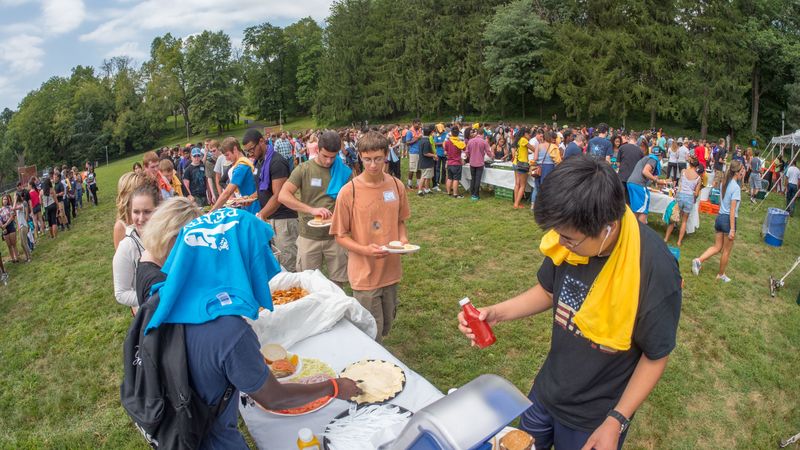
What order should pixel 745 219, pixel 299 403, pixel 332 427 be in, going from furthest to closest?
pixel 745 219
pixel 332 427
pixel 299 403

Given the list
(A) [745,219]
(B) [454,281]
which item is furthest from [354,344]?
(A) [745,219]

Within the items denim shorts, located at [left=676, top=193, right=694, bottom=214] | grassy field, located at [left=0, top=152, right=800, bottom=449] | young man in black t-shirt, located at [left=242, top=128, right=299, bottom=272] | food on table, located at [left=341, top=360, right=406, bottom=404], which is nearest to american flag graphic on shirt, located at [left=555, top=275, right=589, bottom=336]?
food on table, located at [left=341, top=360, right=406, bottom=404]

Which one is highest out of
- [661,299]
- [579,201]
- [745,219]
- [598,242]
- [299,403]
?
[579,201]

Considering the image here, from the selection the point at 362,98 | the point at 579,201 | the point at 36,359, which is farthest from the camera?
the point at 362,98

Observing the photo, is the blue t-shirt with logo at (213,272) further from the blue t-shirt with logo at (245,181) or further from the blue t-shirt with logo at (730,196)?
the blue t-shirt with logo at (730,196)

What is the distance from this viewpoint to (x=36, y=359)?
210 inches

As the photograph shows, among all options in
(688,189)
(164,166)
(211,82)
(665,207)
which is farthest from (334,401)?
(211,82)

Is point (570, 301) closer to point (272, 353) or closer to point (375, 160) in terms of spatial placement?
point (272, 353)

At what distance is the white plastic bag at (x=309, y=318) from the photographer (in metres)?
3.05

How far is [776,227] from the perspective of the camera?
30.0ft

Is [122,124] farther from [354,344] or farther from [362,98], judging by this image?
[354,344]

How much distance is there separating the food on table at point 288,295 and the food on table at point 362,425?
127 cm

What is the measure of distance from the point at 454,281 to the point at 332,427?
4.59 metres

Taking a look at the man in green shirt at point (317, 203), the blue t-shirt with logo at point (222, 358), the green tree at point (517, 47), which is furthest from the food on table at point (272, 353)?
the green tree at point (517, 47)
